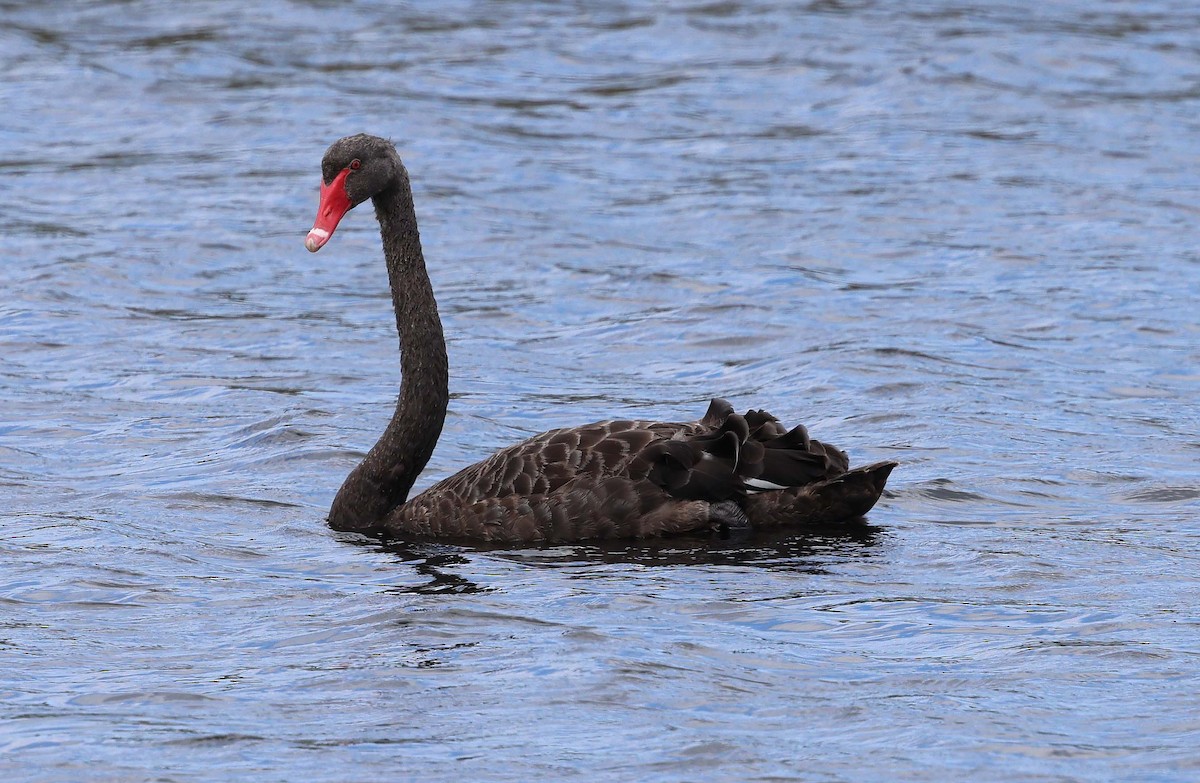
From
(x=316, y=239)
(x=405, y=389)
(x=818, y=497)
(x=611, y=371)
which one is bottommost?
(x=611, y=371)

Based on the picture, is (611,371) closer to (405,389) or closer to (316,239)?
(405,389)

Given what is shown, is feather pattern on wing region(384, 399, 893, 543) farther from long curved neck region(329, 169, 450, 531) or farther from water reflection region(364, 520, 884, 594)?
long curved neck region(329, 169, 450, 531)

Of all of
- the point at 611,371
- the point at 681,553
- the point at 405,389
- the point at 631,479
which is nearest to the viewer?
the point at 681,553

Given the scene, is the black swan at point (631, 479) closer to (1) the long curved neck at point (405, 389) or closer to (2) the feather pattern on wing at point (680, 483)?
(2) the feather pattern on wing at point (680, 483)

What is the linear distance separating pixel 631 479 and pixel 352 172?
1.80m

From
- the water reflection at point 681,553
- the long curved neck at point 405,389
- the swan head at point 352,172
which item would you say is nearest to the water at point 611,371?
the water reflection at point 681,553

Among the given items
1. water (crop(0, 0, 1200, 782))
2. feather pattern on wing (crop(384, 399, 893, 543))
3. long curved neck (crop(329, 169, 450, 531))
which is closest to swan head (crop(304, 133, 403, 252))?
long curved neck (crop(329, 169, 450, 531))

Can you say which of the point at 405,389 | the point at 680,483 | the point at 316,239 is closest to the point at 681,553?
the point at 680,483

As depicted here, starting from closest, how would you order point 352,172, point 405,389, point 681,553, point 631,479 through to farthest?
point 681,553
point 631,479
point 352,172
point 405,389

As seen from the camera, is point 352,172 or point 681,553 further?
point 352,172

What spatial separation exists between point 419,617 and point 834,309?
742cm

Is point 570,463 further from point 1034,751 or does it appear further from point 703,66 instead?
point 703,66

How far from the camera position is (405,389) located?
9023 mm

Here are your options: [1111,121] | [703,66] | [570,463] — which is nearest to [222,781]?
[570,463]
